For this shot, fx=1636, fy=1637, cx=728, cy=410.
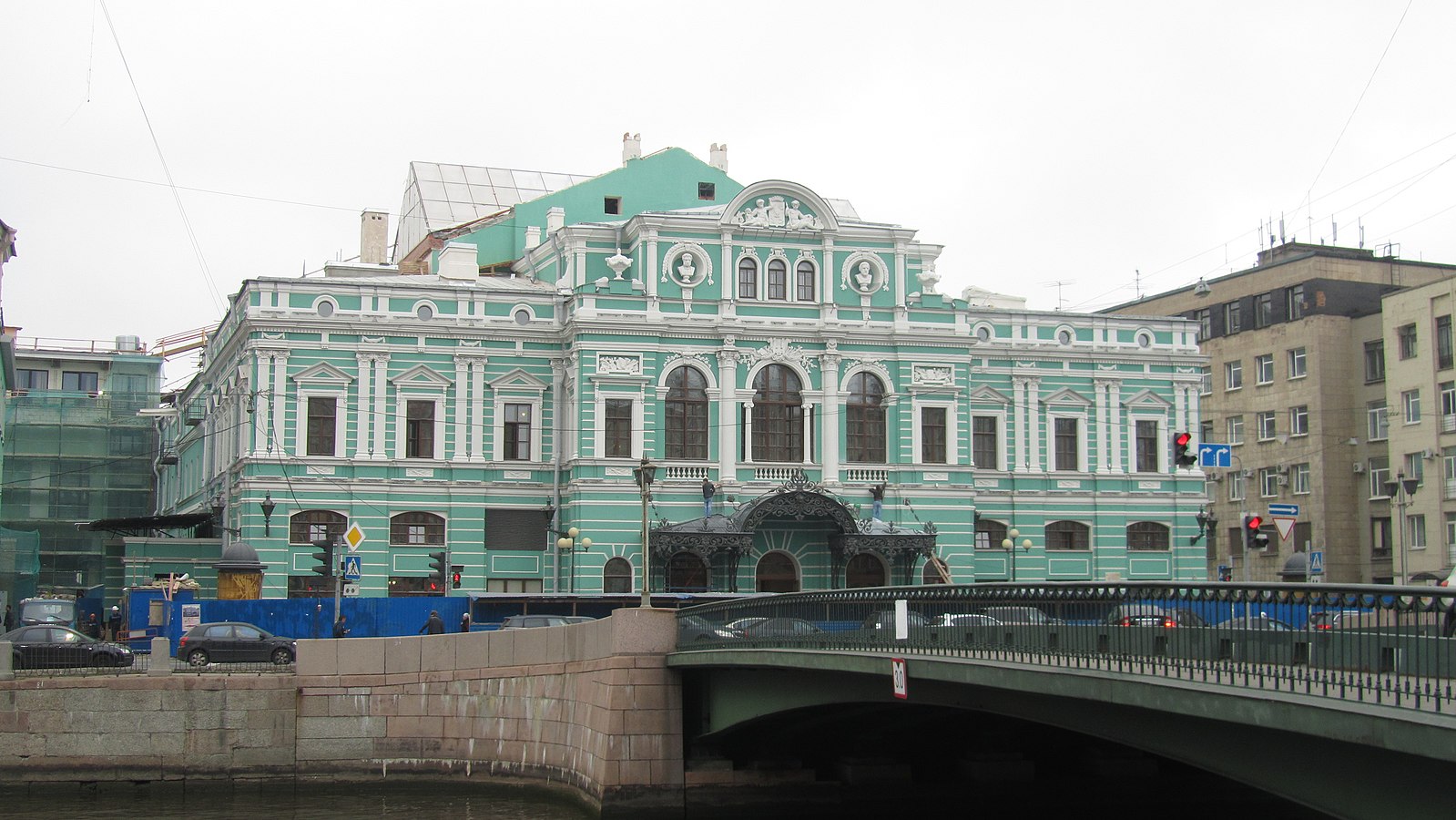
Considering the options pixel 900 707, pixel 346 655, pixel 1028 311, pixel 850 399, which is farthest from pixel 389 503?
pixel 900 707

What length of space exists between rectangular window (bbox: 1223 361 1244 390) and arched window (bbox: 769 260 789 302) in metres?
23.9

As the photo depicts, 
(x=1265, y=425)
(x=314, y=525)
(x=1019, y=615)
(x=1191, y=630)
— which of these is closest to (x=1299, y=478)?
(x=1265, y=425)

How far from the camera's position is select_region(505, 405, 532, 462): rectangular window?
5278 centimetres

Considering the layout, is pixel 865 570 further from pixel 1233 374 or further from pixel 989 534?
pixel 1233 374

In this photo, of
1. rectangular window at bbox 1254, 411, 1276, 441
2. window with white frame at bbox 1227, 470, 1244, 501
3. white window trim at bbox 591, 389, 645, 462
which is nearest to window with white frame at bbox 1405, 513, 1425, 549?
rectangular window at bbox 1254, 411, 1276, 441

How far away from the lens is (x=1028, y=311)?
57812 mm

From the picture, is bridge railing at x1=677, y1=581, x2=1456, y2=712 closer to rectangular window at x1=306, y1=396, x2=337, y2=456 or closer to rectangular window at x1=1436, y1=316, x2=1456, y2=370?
rectangular window at x1=306, y1=396, x2=337, y2=456

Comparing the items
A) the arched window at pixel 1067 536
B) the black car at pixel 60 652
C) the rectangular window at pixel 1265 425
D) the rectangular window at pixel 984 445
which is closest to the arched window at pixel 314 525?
the black car at pixel 60 652

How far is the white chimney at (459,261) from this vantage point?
2200 inches

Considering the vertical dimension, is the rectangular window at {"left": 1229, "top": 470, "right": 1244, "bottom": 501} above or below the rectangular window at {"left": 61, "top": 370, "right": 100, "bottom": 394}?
below

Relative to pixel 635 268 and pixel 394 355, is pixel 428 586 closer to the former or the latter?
pixel 394 355

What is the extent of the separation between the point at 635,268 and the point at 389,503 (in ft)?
35.0

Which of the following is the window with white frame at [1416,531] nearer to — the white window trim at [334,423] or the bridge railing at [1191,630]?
the white window trim at [334,423]

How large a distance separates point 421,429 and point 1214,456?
28.8m
